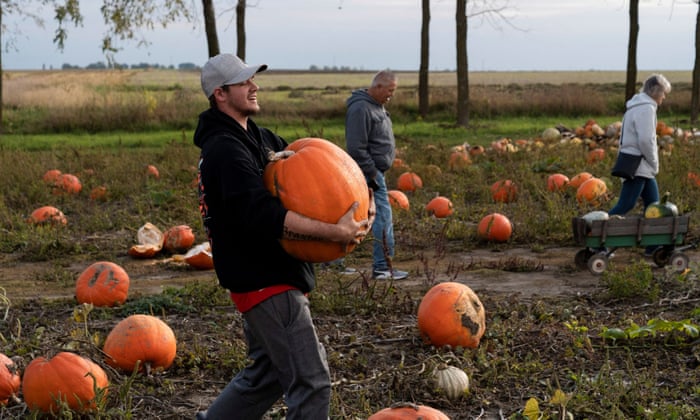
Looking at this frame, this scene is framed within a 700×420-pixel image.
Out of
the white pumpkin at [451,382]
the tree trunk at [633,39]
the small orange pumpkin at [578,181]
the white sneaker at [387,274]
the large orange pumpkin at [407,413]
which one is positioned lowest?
the white sneaker at [387,274]

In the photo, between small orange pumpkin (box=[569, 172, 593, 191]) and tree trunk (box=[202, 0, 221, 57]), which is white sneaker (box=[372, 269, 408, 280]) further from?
tree trunk (box=[202, 0, 221, 57])

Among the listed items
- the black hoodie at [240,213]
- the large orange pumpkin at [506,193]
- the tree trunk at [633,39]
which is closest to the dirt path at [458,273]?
the large orange pumpkin at [506,193]

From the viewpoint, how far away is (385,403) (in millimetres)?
4871

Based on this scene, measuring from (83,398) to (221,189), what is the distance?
1.82 meters

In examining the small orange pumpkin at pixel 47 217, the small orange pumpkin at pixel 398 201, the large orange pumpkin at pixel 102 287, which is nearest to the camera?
the large orange pumpkin at pixel 102 287

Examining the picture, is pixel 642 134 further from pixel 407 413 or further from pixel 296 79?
pixel 296 79

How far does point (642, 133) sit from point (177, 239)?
5567 mm

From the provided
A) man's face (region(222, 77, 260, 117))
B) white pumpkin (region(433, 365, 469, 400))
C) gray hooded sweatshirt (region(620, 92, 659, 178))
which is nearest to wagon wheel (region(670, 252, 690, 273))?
gray hooded sweatshirt (region(620, 92, 659, 178))

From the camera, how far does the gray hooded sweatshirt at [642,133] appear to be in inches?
348

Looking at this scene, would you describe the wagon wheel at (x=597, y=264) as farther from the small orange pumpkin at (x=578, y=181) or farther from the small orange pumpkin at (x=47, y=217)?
the small orange pumpkin at (x=47, y=217)

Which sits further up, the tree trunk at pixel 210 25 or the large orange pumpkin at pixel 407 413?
the tree trunk at pixel 210 25

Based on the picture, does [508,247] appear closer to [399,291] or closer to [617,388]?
[399,291]

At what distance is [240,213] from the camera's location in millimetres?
3562

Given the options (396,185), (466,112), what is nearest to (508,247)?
(396,185)
